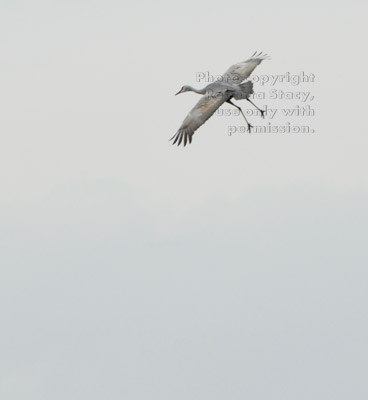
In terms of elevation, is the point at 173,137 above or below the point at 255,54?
below

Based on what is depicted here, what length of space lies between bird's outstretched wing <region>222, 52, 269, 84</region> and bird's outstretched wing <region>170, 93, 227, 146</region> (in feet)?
7.17

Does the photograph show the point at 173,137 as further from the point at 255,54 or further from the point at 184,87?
the point at 255,54

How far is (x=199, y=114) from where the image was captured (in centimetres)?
7931

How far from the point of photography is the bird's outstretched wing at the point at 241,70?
8231 cm

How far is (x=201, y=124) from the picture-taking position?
259 feet

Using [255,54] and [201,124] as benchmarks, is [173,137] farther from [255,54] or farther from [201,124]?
[255,54]

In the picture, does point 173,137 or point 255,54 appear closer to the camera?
point 173,137

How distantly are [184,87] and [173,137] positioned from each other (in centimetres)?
405

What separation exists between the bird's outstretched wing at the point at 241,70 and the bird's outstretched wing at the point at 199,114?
2.18 m

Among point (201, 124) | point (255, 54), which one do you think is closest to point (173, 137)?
point (201, 124)

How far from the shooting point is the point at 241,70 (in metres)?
83.1

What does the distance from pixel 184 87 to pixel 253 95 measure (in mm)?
3887

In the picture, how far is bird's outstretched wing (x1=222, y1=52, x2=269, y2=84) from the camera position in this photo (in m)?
82.3

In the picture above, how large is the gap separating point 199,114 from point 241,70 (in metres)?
5.14
